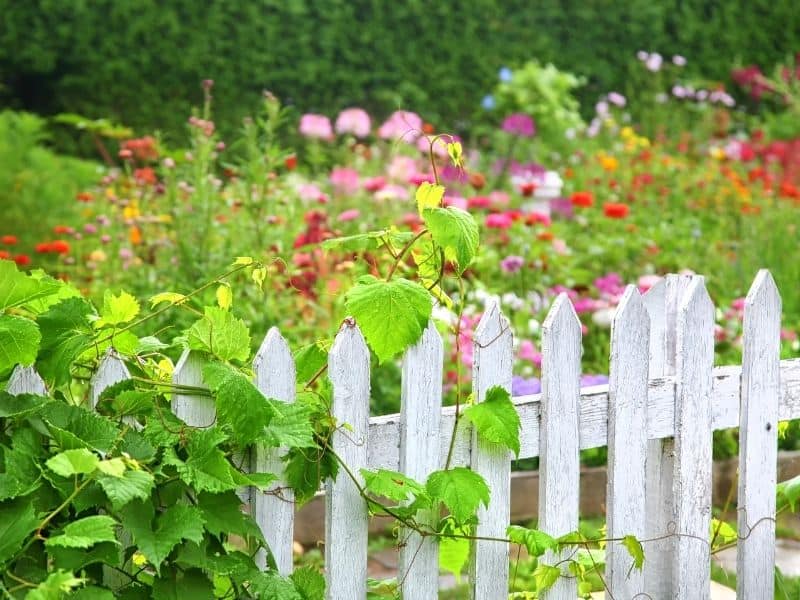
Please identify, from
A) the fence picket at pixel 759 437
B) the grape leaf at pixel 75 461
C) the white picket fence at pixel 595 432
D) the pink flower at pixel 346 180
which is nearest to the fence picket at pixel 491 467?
the white picket fence at pixel 595 432

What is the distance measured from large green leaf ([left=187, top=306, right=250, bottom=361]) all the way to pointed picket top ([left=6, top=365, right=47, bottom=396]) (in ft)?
0.73

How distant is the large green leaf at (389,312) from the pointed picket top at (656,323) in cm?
59

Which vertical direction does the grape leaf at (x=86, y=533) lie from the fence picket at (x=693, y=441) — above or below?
below

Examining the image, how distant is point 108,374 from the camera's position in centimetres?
172

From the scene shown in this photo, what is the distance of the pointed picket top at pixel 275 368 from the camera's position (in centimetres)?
176

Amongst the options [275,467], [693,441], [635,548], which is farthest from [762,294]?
[275,467]

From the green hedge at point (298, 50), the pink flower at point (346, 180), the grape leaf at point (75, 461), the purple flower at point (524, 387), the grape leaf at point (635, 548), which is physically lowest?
the grape leaf at point (635, 548)

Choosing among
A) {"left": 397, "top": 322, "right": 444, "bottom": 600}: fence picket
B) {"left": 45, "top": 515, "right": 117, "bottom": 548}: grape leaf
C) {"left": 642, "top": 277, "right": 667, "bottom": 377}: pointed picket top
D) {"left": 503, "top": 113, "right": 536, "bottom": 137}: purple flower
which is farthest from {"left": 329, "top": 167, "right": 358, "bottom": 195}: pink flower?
{"left": 45, "top": 515, "right": 117, "bottom": 548}: grape leaf

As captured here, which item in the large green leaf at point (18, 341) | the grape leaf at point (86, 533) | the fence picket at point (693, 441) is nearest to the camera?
the grape leaf at point (86, 533)

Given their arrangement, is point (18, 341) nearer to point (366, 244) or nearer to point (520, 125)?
point (366, 244)

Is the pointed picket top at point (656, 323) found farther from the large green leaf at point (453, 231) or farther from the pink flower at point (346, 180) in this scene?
the pink flower at point (346, 180)

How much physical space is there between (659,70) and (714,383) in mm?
7753

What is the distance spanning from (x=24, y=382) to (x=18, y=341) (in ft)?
0.33

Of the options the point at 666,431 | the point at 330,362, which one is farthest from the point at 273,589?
the point at 666,431
